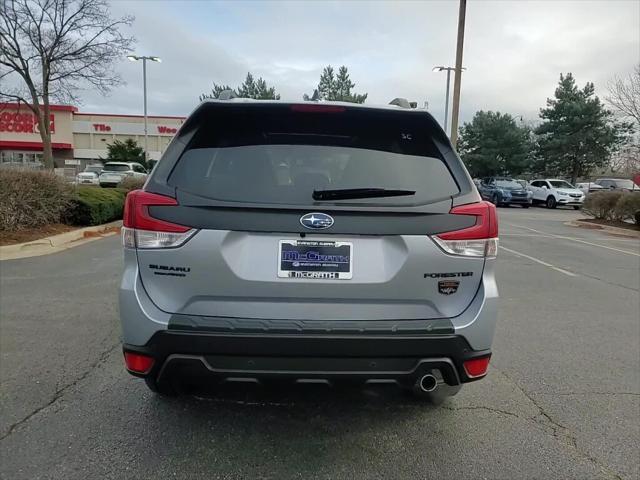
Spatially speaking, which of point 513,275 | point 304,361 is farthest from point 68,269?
point 513,275

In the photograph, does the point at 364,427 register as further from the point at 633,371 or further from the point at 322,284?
the point at 633,371

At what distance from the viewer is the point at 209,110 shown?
2.65 metres

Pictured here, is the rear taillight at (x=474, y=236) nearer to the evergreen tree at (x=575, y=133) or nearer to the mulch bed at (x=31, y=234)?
the mulch bed at (x=31, y=234)

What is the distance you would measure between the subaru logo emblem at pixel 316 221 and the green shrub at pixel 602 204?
20738 millimetres

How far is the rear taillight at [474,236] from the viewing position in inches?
96.3

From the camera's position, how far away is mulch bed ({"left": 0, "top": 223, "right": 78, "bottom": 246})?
371 inches

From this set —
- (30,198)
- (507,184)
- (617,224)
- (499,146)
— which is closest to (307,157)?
(30,198)

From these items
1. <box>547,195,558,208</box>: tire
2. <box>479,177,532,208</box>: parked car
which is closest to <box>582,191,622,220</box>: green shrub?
<box>479,177,532,208</box>: parked car

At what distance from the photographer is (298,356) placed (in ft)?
7.70

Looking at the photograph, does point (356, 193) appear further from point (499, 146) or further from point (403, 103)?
point (499, 146)

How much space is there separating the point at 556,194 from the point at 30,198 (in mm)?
30041

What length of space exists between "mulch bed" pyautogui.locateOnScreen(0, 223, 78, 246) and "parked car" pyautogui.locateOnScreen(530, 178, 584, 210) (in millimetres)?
28852

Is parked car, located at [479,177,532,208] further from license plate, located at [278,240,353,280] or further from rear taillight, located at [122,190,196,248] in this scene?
rear taillight, located at [122,190,196,248]

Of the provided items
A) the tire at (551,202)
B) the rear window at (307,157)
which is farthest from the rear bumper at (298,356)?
the tire at (551,202)
